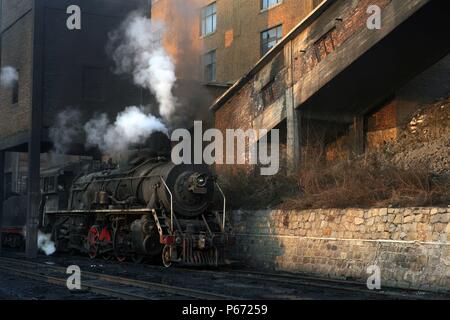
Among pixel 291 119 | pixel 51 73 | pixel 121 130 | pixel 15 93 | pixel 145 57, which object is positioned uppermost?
pixel 145 57

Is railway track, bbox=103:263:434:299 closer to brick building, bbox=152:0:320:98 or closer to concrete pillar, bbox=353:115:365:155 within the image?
concrete pillar, bbox=353:115:365:155

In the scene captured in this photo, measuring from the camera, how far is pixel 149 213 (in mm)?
14633

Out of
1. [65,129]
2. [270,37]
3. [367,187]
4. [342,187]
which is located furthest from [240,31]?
[367,187]

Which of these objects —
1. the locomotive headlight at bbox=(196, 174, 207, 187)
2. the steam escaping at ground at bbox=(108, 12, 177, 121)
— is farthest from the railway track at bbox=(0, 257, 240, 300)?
the steam escaping at ground at bbox=(108, 12, 177, 121)

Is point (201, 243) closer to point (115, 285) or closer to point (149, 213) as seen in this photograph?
point (149, 213)

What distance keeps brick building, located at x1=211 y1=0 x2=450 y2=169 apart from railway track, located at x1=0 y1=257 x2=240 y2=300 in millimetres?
8039

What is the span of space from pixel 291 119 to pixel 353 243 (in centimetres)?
746

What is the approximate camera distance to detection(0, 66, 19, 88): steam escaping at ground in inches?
796

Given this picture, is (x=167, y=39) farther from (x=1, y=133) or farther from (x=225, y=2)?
(x=225, y=2)

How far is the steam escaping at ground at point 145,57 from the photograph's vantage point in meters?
16.9

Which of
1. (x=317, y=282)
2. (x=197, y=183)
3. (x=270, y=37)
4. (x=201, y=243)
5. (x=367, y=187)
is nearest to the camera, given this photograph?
(x=317, y=282)

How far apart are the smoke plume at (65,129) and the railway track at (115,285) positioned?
18.1 ft

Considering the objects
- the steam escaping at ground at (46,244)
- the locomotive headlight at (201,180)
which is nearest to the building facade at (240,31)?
the steam escaping at ground at (46,244)

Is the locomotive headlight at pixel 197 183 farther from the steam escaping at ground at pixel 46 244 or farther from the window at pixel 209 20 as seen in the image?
the window at pixel 209 20
